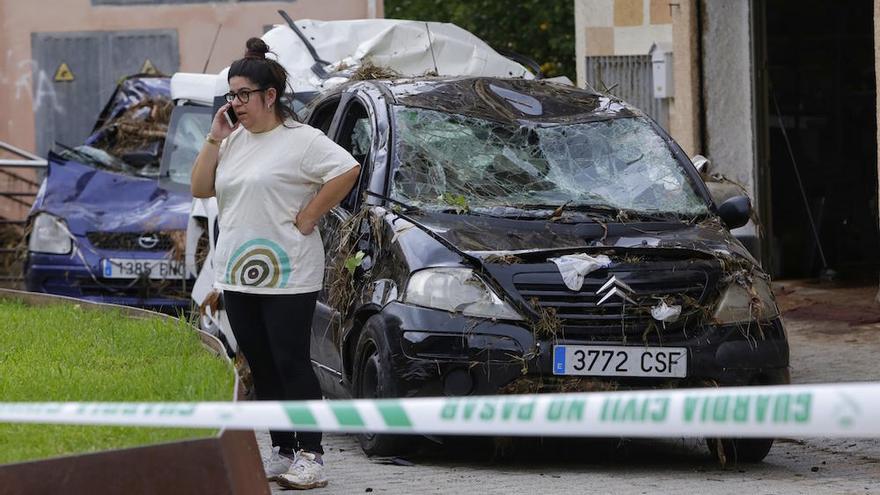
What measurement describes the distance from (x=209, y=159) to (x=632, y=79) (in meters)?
10.3

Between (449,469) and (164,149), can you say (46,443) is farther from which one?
(164,149)

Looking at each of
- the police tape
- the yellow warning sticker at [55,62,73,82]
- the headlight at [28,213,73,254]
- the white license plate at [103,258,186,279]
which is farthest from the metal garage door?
the police tape

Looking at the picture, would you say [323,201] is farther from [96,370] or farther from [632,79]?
[632,79]

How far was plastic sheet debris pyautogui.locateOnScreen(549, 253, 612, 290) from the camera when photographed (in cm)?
745

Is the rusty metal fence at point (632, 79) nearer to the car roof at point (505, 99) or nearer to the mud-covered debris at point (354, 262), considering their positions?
the car roof at point (505, 99)

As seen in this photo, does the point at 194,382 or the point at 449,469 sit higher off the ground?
the point at 194,382

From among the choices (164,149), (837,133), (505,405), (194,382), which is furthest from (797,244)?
(505,405)

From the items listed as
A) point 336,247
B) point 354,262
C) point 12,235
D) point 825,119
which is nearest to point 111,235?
point 12,235

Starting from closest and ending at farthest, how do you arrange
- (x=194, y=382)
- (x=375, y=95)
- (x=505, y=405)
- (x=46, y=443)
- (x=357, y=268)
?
(x=505, y=405) < (x=46, y=443) < (x=194, y=382) < (x=357, y=268) < (x=375, y=95)

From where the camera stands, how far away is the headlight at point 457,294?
742 cm

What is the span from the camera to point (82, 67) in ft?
77.8

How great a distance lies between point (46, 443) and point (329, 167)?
166 centimetres

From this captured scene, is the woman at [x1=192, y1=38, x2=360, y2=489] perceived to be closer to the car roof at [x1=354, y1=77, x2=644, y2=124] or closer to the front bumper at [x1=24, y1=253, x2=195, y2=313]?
the car roof at [x1=354, y1=77, x2=644, y2=124]

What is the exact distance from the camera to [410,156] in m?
8.52
